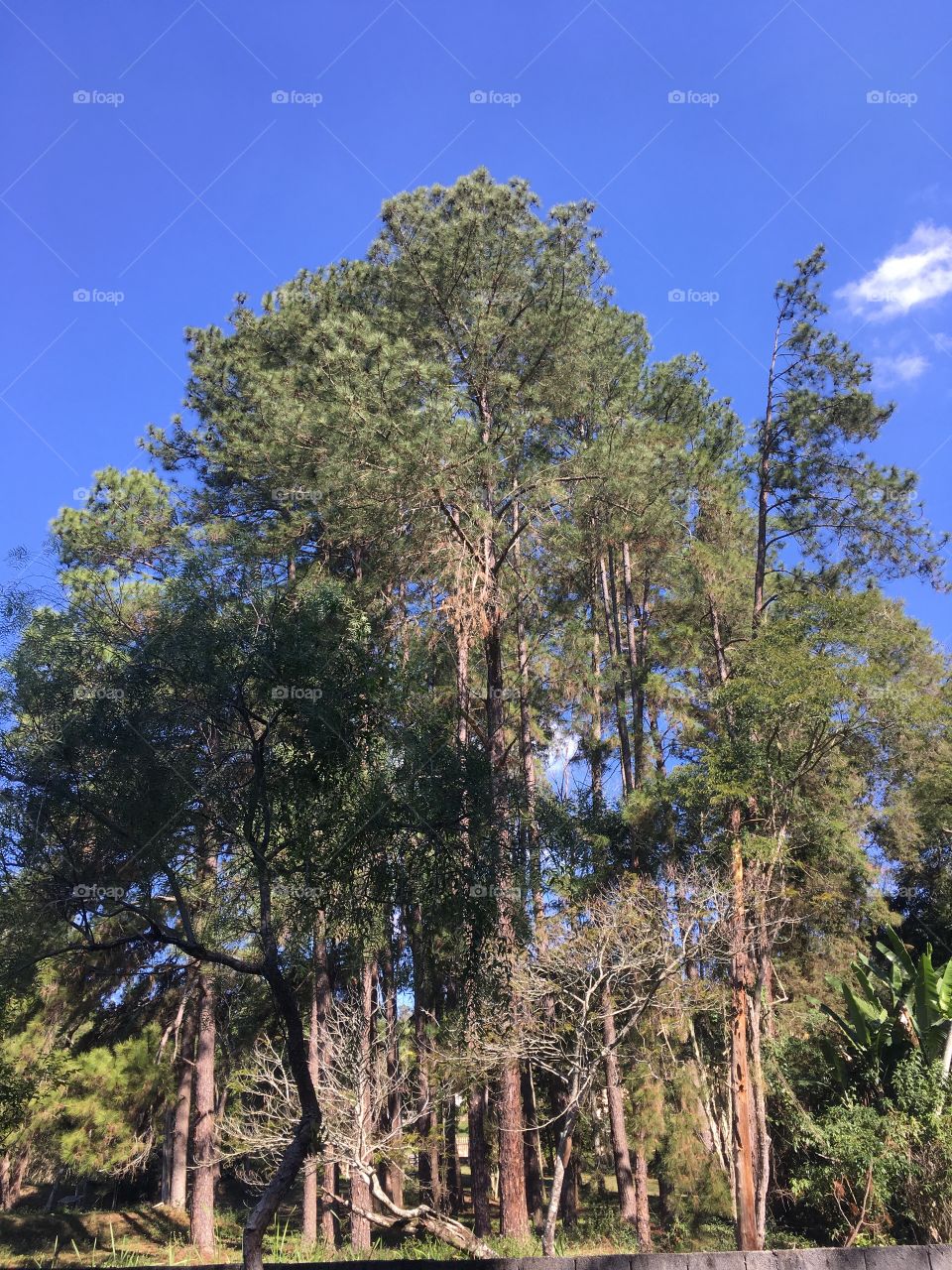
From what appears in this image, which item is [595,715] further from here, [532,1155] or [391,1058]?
[532,1155]

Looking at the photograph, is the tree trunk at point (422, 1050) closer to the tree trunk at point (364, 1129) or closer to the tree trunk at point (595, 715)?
the tree trunk at point (364, 1129)

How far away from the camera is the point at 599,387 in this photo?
58.6 ft

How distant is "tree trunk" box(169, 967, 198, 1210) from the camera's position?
845 inches

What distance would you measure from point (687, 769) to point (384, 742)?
989 centimetres

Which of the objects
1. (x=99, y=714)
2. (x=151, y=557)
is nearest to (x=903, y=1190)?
(x=99, y=714)

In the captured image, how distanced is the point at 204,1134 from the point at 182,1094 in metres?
3.81

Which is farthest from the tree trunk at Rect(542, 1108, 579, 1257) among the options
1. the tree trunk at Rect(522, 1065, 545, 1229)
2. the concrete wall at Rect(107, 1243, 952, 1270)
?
the tree trunk at Rect(522, 1065, 545, 1229)

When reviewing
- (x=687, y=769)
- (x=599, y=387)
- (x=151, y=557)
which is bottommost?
(x=687, y=769)

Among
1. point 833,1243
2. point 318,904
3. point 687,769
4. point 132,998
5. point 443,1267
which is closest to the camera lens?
point 443,1267

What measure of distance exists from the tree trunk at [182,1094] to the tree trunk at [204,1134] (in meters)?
1.38

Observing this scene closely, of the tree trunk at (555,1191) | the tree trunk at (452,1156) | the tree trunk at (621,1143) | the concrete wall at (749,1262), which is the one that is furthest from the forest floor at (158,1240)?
the concrete wall at (749,1262)

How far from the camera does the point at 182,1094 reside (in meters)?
22.0

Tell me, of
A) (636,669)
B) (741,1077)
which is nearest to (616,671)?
(636,669)

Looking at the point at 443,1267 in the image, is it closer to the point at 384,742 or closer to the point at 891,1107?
the point at 384,742
